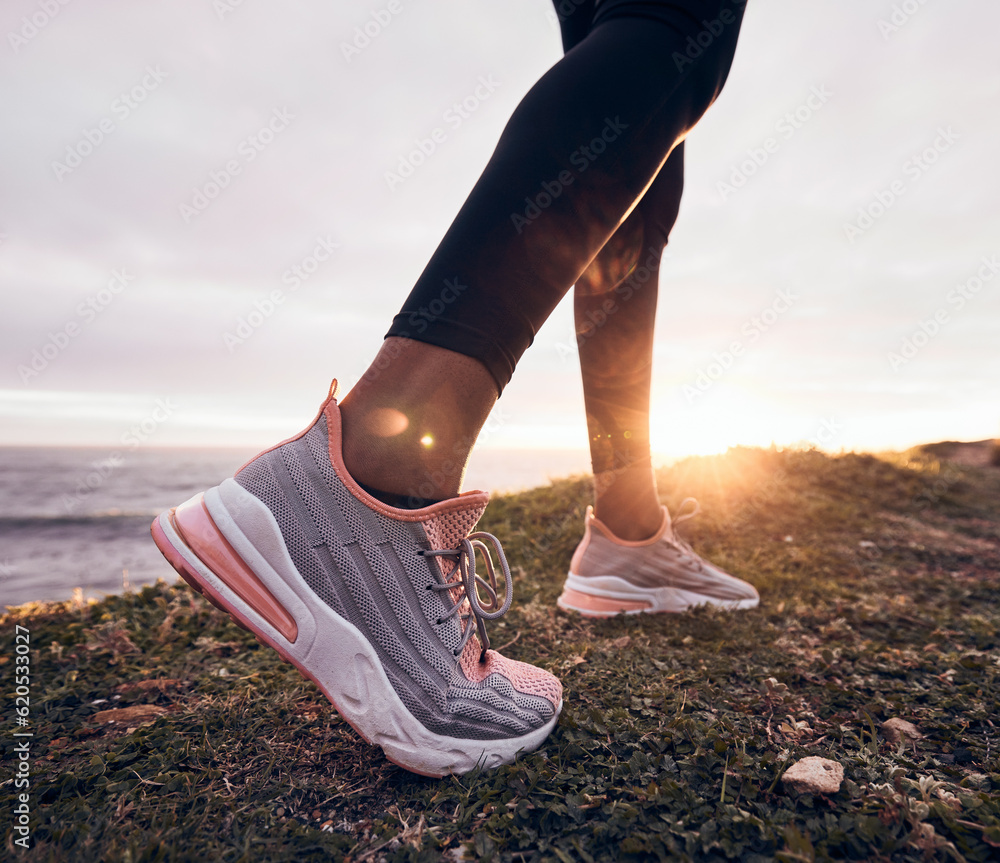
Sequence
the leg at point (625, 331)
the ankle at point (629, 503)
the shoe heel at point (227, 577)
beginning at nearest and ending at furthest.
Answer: the shoe heel at point (227, 577) → the leg at point (625, 331) → the ankle at point (629, 503)

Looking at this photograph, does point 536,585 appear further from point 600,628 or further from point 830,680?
point 830,680

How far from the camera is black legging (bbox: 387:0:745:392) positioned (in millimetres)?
980

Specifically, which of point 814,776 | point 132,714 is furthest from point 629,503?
point 132,714

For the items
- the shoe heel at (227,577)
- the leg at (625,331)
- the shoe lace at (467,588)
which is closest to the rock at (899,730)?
the shoe lace at (467,588)

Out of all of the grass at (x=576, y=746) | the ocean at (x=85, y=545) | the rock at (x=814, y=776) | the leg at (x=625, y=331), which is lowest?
the ocean at (x=85, y=545)

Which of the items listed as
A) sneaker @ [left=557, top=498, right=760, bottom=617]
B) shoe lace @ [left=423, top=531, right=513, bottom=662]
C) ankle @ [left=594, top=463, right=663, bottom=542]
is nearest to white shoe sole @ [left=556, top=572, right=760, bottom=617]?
sneaker @ [left=557, top=498, right=760, bottom=617]

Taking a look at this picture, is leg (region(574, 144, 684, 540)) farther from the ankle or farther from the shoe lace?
the shoe lace

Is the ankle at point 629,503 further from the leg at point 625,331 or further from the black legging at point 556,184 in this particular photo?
the black legging at point 556,184

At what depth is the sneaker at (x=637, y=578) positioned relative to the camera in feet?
6.64

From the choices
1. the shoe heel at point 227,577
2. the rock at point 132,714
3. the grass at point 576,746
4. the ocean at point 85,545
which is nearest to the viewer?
the grass at point 576,746

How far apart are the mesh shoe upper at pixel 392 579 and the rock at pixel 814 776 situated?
1.44ft

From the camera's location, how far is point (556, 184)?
0.98 m

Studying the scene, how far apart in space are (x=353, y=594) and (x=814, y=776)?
34.8 inches

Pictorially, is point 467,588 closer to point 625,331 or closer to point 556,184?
point 556,184
